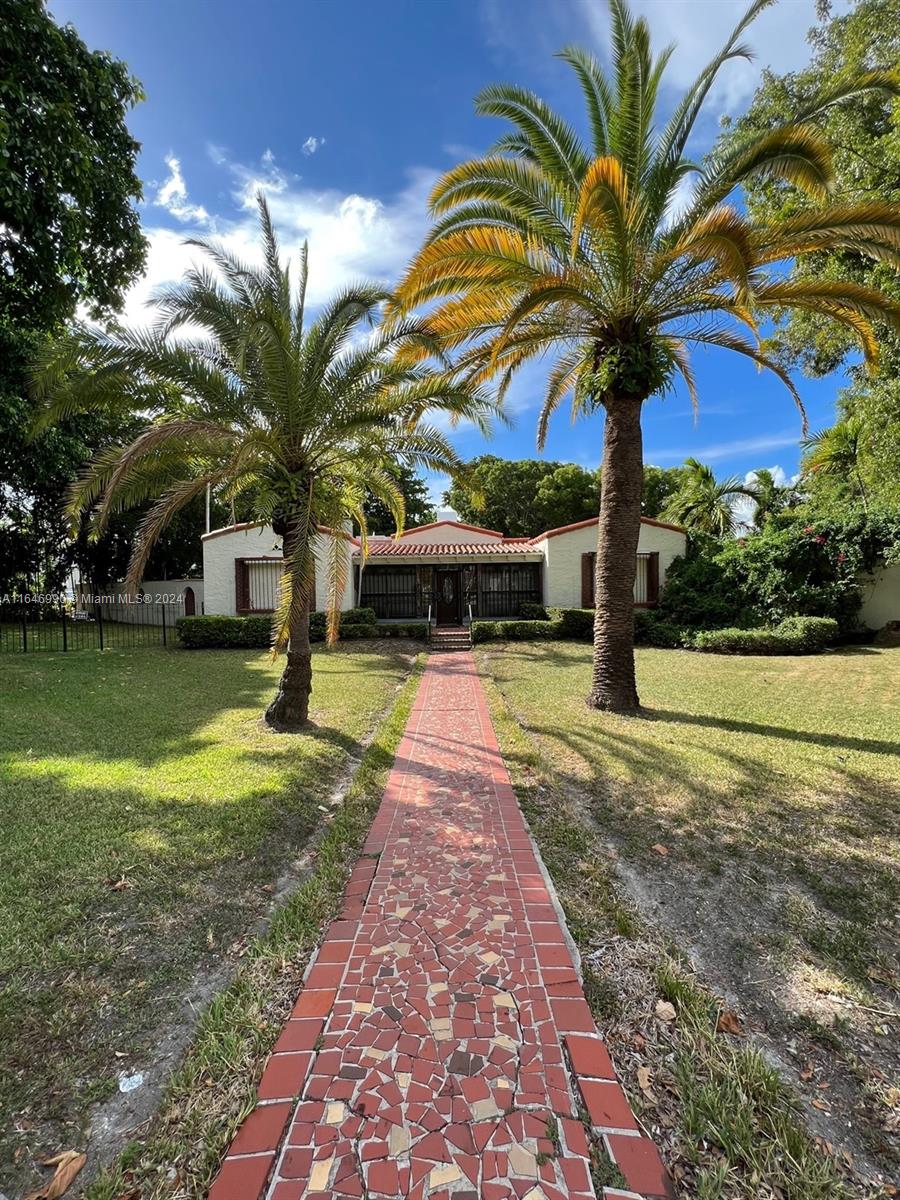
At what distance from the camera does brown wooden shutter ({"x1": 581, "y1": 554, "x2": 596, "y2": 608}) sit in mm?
19906

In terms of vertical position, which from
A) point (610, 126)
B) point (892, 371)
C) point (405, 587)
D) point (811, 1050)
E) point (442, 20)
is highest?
point (442, 20)

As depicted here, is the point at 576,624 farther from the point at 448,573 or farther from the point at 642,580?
the point at 448,573

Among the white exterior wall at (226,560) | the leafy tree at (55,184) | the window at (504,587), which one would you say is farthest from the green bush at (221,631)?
the window at (504,587)

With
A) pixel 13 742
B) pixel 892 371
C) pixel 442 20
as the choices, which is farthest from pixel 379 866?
pixel 892 371

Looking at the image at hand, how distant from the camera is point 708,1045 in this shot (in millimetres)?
2379

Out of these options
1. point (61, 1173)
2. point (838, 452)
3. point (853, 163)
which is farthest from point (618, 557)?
point (838, 452)

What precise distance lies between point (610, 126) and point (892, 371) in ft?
32.7

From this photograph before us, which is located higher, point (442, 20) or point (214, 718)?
point (442, 20)

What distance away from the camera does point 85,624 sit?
23359 millimetres

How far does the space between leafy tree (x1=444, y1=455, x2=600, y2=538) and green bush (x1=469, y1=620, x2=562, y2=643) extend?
64.9 ft

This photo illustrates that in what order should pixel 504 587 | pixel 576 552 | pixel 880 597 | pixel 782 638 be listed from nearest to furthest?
pixel 782 638 → pixel 880 597 → pixel 576 552 → pixel 504 587

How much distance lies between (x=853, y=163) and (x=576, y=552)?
12449 millimetres

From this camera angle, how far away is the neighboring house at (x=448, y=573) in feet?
64.1

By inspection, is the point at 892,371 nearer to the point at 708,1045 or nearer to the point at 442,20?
the point at 442,20
